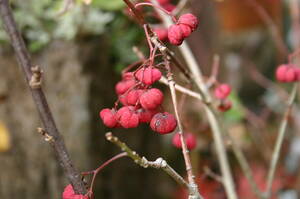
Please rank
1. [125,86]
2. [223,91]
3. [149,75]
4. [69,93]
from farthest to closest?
1. [69,93]
2. [223,91]
3. [125,86]
4. [149,75]

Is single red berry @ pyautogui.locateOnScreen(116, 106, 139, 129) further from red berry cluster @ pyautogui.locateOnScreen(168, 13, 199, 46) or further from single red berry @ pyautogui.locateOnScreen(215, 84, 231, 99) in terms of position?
single red berry @ pyautogui.locateOnScreen(215, 84, 231, 99)

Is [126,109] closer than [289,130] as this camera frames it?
Yes

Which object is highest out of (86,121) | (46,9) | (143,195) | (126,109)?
(46,9)

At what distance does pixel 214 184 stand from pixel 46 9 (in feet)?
3.94

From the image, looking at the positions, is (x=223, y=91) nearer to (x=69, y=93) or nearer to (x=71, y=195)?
(x=71, y=195)

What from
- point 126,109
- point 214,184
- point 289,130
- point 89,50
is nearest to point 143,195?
point 214,184

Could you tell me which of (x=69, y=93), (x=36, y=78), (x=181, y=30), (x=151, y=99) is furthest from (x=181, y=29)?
(x=69, y=93)

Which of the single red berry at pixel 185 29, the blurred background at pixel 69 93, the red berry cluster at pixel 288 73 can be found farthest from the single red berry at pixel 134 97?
the blurred background at pixel 69 93

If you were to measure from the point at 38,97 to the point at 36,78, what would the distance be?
0.13 ft

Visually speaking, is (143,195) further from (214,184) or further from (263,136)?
(263,136)

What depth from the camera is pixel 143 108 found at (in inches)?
28.4

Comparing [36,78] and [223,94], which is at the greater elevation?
[36,78]

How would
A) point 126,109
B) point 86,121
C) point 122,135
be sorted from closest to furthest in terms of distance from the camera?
point 126,109, point 86,121, point 122,135

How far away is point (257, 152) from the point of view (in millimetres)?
2619
